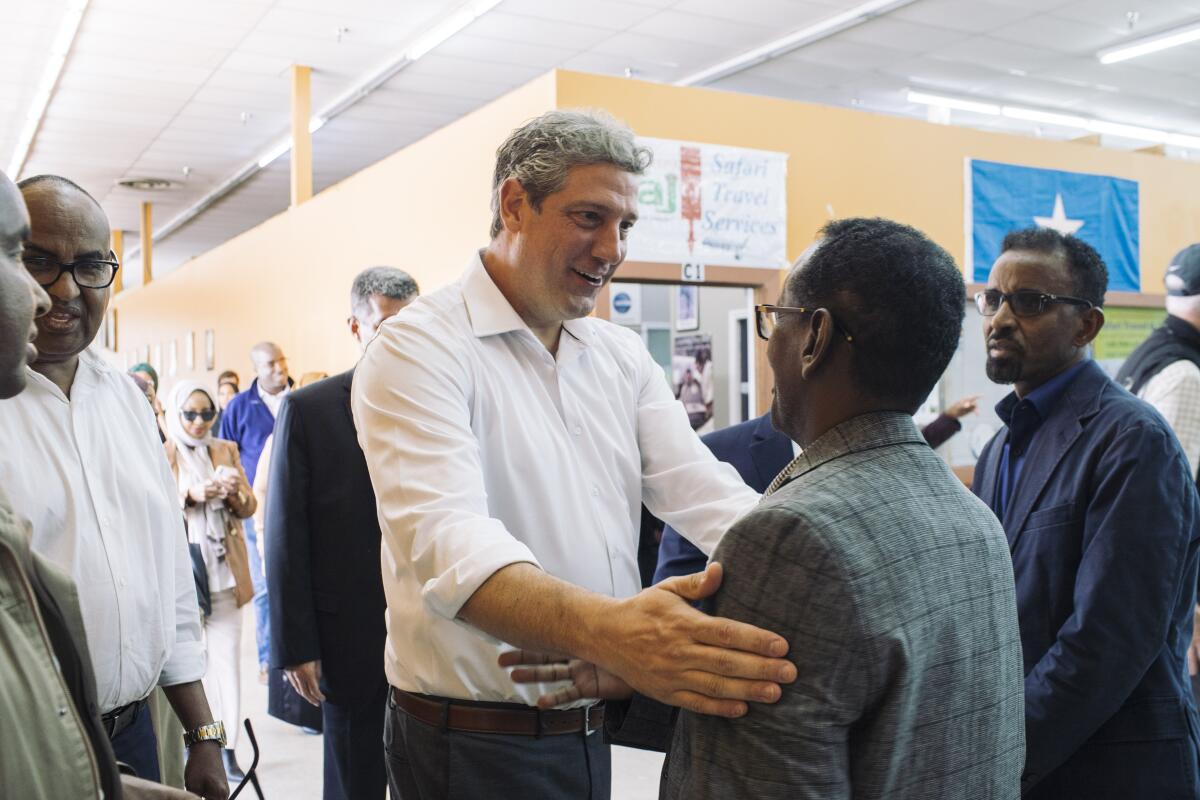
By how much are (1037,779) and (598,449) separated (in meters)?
0.97

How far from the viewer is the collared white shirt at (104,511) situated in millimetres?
1830

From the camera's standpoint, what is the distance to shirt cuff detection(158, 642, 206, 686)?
2111 mm

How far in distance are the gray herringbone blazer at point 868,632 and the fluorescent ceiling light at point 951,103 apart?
11180 millimetres

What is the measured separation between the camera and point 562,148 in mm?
1841

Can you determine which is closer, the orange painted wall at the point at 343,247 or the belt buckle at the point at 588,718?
the belt buckle at the point at 588,718

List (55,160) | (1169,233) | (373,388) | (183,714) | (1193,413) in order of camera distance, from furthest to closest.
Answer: (55,160) < (1169,233) < (1193,413) < (183,714) < (373,388)

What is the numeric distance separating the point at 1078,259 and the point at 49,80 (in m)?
10.8

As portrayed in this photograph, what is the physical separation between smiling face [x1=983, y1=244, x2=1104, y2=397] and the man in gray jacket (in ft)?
3.44

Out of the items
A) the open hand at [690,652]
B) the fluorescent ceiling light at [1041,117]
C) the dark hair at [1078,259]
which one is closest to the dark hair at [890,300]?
the open hand at [690,652]

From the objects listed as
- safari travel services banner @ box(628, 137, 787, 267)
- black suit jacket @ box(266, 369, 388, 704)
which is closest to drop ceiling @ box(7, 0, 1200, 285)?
safari travel services banner @ box(628, 137, 787, 267)

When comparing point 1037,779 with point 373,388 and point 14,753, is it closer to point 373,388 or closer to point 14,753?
point 373,388

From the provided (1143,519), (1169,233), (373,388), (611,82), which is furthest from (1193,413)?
(1169,233)

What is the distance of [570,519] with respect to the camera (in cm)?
182

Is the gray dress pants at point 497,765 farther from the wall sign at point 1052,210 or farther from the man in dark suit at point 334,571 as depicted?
the wall sign at point 1052,210
